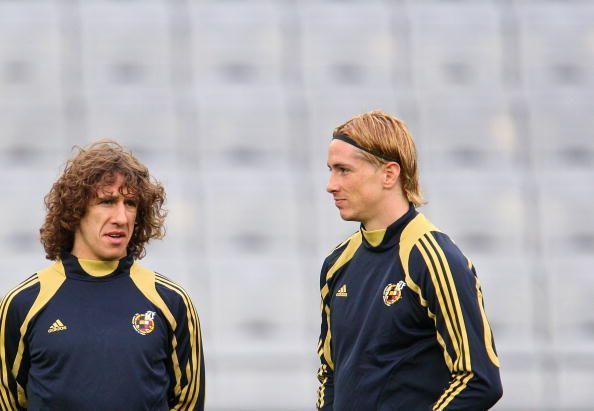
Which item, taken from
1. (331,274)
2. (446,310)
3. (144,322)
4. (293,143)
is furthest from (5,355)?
(293,143)

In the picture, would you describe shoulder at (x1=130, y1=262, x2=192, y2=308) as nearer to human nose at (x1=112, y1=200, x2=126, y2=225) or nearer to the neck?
human nose at (x1=112, y1=200, x2=126, y2=225)

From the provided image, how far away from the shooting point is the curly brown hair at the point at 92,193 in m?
4.01

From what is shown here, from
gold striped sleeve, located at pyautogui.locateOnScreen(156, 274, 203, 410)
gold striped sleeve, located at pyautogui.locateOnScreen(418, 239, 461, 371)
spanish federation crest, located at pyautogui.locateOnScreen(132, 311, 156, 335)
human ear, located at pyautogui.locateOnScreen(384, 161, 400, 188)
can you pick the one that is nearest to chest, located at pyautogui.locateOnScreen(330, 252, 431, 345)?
gold striped sleeve, located at pyautogui.locateOnScreen(418, 239, 461, 371)

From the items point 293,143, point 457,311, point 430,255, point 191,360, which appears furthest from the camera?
point 293,143

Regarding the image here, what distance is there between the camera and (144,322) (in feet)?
13.1

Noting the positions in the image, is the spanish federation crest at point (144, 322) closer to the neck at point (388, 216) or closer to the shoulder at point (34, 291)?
the shoulder at point (34, 291)

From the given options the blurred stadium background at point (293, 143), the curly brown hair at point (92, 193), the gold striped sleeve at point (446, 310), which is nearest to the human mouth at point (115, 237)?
the curly brown hair at point (92, 193)

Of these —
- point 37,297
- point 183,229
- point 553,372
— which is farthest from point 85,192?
point 553,372

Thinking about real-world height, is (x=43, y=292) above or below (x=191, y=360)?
above

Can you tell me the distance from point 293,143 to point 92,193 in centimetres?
1024

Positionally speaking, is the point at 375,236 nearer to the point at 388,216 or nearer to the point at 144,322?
the point at 388,216

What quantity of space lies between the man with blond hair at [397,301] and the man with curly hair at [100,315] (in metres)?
0.55

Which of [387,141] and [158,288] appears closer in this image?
[387,141]

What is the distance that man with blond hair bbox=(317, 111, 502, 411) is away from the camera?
12.0 ft
